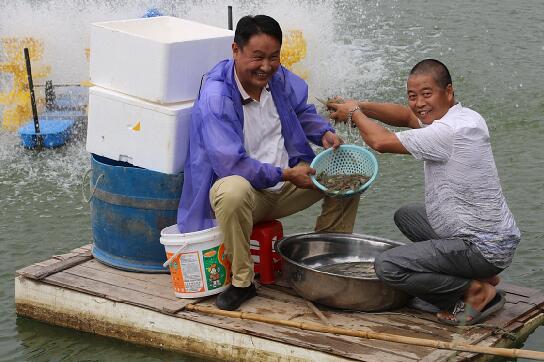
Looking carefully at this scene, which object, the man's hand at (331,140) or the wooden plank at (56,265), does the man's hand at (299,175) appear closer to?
the man's hand at (331,140)

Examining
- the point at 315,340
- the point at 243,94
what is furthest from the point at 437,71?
the point at 315,340

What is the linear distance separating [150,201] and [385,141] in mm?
1572

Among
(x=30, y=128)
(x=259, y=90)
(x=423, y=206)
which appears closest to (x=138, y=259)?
(x=259, y=90)

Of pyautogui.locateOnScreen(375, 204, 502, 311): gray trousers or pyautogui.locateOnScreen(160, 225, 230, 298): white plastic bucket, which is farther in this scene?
pyautogui.locateOnScreen(160, 225, 230, 298): white plastic bucket

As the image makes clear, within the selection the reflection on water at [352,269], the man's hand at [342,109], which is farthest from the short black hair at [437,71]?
the reflection on water at [352,269]

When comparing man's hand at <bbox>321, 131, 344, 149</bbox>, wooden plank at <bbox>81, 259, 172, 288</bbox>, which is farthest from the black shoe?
man's hand at <bbox>321, 131, 344, 149</bbox>

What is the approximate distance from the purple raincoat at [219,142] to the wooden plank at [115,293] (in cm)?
45

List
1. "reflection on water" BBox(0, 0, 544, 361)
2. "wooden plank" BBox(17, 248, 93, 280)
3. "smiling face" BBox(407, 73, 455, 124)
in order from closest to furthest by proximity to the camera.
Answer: "smiling face" BBox(407, 73, 455, 124), "wooden plank" BBox(17, 248, 93, 280), "reflection on water" BBox(0, 0, 544, 361)

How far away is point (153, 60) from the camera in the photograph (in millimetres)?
5777

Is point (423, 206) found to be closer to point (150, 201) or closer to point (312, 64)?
point (150, 201)

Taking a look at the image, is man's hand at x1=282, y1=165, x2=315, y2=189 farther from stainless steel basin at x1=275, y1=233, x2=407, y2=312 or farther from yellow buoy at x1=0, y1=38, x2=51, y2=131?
yellow buoy at x1=0, y1=38, x2=51, y2=131

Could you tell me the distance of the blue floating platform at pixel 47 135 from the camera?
9961 mm

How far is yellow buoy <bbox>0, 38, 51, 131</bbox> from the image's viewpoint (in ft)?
35.1

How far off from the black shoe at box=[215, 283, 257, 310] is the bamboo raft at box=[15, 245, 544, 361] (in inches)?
2.2
